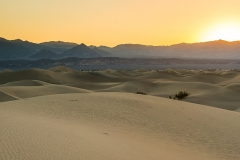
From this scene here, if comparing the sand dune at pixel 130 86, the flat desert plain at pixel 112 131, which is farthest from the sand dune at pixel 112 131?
the sand dune at pixel 130 86

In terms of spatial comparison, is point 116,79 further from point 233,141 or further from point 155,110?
point 233,141

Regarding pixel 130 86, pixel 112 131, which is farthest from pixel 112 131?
pixel 130 86

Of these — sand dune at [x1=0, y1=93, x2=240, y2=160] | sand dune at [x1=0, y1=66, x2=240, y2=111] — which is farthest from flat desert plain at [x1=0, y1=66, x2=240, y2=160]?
sand dune at [x1=0, y1=66, x2=240, y2=111]

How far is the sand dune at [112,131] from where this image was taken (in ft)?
19.4

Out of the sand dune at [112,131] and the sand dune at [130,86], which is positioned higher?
the sand dune at [112,131]

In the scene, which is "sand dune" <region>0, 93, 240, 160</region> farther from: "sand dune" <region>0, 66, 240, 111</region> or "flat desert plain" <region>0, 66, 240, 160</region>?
"sand dune" <region>0, 66, 240, 111</region>

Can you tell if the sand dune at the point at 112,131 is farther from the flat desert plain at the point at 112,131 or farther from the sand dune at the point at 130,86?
the sand dune at the point at 130,86

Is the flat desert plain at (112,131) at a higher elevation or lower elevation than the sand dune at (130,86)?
higher

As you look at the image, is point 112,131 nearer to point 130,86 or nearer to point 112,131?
point 112,131

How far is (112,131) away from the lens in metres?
8.91

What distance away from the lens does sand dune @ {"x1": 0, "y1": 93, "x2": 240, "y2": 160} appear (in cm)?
591

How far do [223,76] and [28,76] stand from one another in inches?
1442

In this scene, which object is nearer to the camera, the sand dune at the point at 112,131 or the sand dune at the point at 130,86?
the sand dune at the point at 112,131

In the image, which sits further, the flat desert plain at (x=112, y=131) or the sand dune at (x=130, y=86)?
the sand dune at (x=130, y=86)
